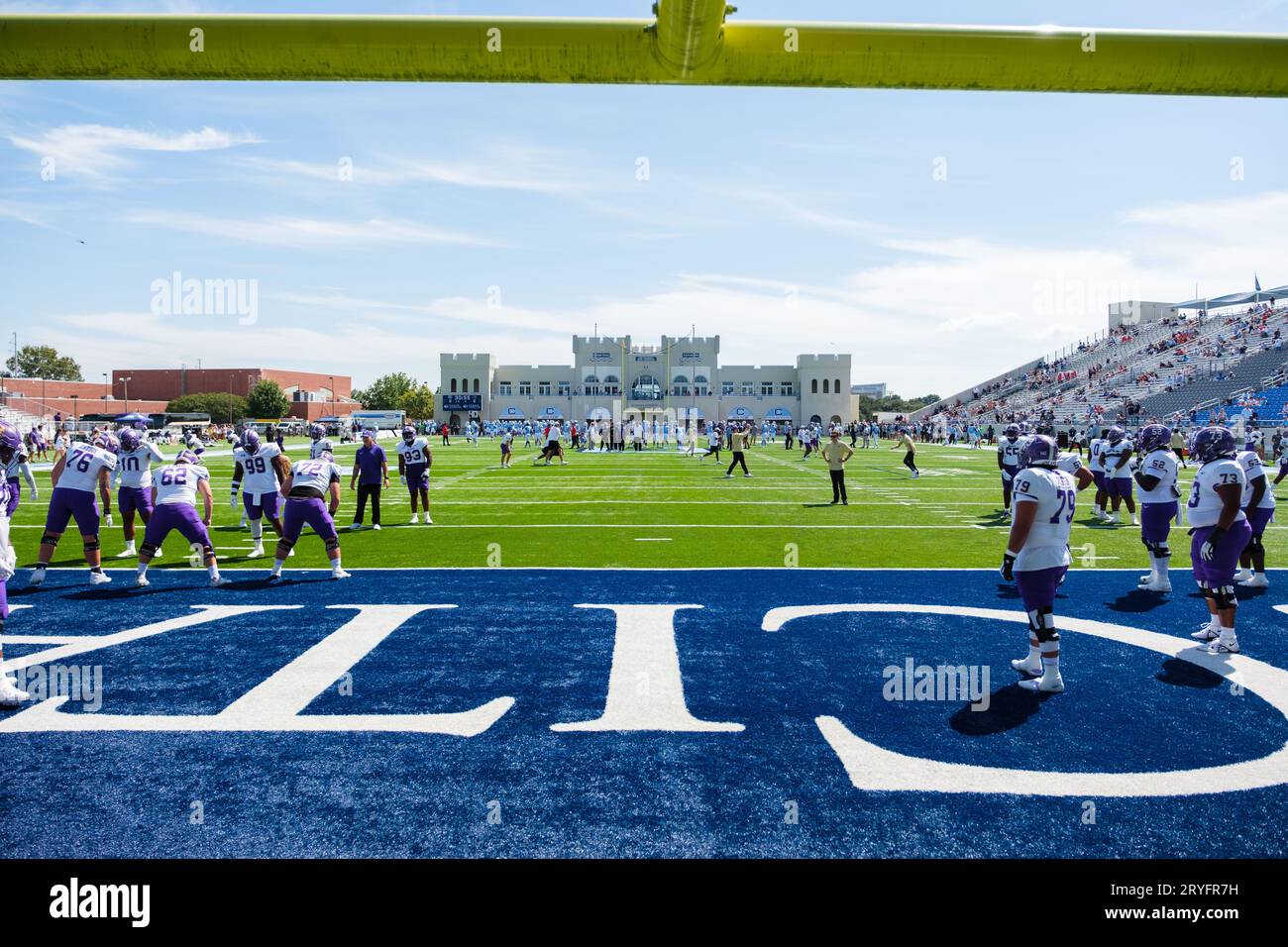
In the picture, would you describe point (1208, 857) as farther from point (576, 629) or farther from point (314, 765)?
point (576, 629)

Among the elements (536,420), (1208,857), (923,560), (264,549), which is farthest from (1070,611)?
(536,420)

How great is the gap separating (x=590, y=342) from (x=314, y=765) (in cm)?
8876

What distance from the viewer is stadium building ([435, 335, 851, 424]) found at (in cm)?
9025

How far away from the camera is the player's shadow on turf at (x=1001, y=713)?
16.2ft

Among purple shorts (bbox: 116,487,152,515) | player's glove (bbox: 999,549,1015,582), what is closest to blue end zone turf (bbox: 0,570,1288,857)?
player's glove (bbox: 999,549,1015,582)

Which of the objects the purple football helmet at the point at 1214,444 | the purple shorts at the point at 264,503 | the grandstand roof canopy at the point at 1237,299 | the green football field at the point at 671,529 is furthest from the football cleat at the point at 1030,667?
the grandstand roof canopy at the point at 1237,299

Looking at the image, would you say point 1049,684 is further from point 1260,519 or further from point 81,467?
point 81,467

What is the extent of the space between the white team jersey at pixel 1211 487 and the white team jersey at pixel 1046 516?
1.55m

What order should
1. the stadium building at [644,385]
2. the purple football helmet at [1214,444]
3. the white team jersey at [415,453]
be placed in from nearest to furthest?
the purple football helmet at [1214,444] < the white team jersey at [415,453] < the stadium building at [644,385]

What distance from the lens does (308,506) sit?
9289 mm

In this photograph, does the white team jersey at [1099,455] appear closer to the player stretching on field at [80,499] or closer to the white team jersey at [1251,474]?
the white team jersey at [1251,474]

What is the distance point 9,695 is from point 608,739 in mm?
4040

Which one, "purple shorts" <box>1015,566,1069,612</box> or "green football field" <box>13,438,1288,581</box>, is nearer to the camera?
"purple shorts" <box>1015,566,1069,612</box>

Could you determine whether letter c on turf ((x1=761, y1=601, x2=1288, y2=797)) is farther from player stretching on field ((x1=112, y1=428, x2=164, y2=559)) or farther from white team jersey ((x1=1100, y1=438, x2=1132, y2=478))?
white team jersey ((x1=1100, y1=438, x2=1132, y2=478))
